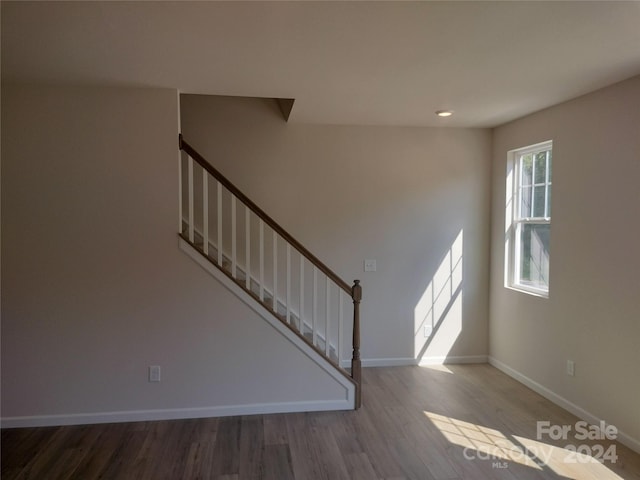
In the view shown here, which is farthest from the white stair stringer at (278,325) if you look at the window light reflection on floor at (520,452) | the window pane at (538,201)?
the window pane at (538,201)

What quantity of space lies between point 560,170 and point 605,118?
1.82ft

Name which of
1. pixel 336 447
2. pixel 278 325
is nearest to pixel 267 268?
pixel 278 325

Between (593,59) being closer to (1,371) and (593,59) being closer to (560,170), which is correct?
(560,170)

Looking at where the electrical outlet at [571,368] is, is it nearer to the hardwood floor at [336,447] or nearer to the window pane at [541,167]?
the hardwood floor at [336,447]

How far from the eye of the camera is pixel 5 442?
2.88 meters

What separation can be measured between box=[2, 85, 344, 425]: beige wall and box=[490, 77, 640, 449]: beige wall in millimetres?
2594

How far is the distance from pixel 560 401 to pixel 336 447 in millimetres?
2016

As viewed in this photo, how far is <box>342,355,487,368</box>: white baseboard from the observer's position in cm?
A: 446

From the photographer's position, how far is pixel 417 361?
4.53m

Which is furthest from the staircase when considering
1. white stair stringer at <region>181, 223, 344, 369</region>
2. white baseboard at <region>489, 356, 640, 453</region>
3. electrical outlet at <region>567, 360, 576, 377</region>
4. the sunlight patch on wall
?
electrical outlet at <region>567, 360, 576, 377</region>

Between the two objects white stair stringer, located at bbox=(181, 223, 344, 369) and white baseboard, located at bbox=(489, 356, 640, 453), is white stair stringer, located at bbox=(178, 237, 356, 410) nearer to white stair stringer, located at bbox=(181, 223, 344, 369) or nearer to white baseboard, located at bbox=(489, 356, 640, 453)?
white stair stringer, located at bbox=(181, 223, 344, 369)

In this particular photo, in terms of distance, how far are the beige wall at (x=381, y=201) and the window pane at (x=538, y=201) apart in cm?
64

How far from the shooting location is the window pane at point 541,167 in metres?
3.84

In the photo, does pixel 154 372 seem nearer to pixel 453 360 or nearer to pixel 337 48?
pixel 337 48
